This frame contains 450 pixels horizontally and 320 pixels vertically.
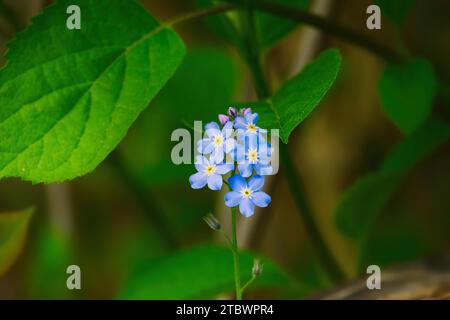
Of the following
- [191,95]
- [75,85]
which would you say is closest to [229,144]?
[75,85]

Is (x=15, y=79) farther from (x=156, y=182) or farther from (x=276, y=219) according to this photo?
(x=276, y=219)

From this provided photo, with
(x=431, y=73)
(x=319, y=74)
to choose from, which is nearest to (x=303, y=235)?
(x=431, y=73)

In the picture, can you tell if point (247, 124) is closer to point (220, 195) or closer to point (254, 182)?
point (254, 182)

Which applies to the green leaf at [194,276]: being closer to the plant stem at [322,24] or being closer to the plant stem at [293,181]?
the plant stem at [293,181]

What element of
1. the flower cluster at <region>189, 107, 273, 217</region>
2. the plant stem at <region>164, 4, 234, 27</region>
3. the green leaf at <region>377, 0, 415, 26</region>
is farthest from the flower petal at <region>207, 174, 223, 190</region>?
the green leaf at <region>377, 0, 415, 26</region>

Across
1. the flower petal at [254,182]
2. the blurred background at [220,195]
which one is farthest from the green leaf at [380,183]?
the flower petal at [254,182]

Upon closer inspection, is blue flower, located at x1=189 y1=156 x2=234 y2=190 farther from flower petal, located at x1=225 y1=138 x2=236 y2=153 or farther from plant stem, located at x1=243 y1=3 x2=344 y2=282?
plant stem, located at x1=243 y1=3 x2=344 y2=282

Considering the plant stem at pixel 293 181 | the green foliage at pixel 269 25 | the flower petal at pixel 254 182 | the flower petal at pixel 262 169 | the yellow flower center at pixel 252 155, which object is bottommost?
the flower petal at pixel 254 182
